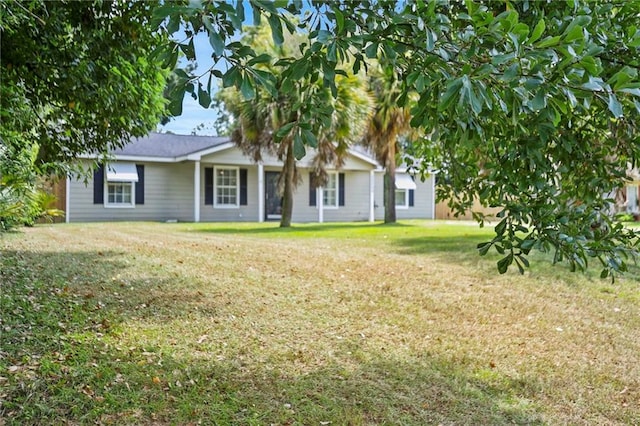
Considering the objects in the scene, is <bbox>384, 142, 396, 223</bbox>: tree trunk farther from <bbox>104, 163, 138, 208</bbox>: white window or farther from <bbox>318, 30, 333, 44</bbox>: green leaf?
<bbox>318, 30, 333, 44</bbox>: green leaf

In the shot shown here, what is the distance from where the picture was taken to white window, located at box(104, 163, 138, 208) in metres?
17.2

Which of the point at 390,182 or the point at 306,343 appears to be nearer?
the point at 306,343

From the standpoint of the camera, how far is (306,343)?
13.7 feet

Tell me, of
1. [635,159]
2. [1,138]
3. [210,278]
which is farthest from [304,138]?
[210,278]

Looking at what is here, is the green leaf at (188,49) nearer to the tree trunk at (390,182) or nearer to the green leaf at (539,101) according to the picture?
the green leaf at (539,101)

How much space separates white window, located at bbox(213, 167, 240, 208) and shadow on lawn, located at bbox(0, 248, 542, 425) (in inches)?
584

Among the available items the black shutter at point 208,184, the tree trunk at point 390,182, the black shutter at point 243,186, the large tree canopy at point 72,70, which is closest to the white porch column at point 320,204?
the black shutter at point 243,186

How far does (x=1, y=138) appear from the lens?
4164 millimetres

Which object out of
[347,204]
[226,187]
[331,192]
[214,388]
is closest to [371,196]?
[347,204]

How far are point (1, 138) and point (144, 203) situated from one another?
47.6 feet

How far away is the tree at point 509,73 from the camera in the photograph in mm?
1779

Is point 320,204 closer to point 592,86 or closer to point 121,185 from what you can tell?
point 121,185

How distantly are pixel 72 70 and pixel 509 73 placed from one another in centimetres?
433

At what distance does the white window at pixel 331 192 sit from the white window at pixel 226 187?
3.76 metres
